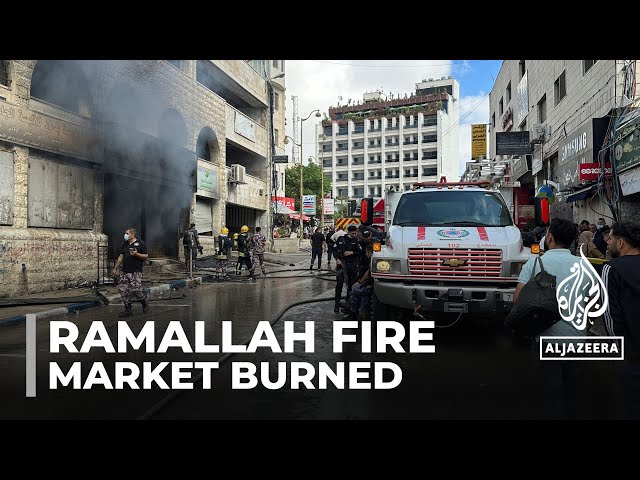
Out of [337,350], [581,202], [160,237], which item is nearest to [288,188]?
[160,237]

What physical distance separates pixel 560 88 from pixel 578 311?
16.5 m

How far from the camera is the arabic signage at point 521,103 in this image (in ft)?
75.5

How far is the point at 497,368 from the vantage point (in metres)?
5.72

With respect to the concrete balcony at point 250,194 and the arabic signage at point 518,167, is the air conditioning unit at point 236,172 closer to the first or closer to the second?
the concrete balcony at point 250,194

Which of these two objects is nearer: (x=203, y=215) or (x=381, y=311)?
(x=381, y=311)

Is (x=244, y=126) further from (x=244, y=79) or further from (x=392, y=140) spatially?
(x=392, y=140)

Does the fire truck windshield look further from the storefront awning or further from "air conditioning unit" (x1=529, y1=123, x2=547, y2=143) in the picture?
"air conditioning unit" (x1=529, y1=123, x2=547, y2=143)

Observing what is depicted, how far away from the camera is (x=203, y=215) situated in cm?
2295

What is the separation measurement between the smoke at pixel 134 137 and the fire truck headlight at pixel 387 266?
400 inches

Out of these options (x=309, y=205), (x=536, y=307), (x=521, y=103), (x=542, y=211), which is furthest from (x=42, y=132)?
(x=309, y=205)

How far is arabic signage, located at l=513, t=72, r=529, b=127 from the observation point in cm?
2300

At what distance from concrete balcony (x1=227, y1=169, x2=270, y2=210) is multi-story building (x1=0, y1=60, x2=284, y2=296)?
2.97 meters

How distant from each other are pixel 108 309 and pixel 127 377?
540 cm
